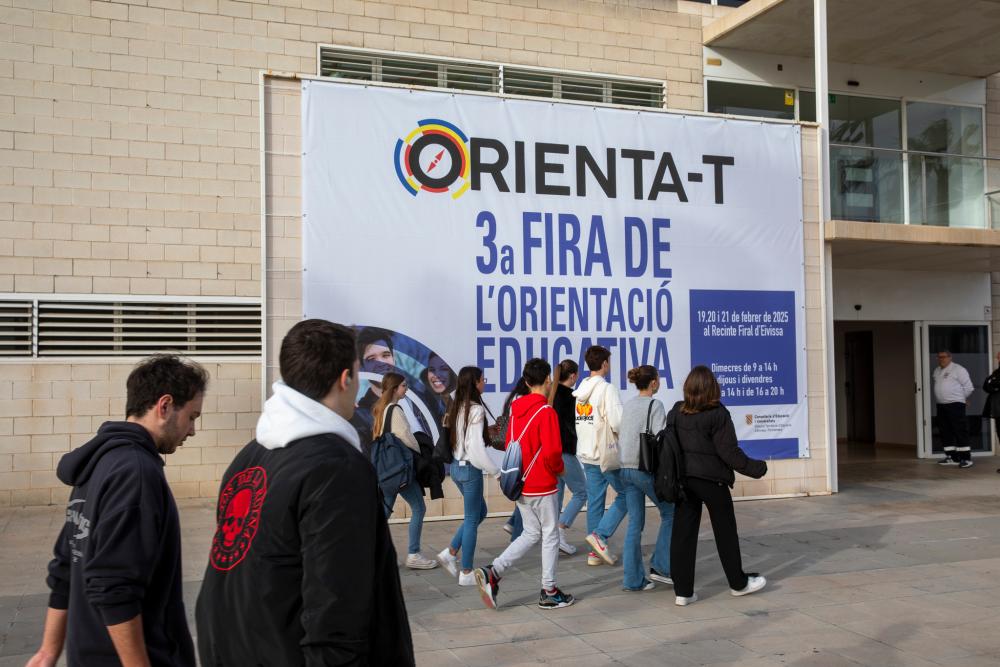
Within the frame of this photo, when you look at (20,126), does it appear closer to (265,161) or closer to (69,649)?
(265,161)

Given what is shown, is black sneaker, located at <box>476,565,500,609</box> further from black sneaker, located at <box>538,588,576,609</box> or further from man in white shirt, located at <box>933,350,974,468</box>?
man in white shirt, located at <box>933,350,974,468</box>

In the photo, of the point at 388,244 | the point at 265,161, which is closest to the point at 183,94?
the point at 265,161

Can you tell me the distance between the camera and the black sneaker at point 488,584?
661cm

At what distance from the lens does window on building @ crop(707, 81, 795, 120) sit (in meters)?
15.4

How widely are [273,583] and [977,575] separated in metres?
7.04

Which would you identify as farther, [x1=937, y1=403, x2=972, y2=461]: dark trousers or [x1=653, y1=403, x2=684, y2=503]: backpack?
[x1=937, y1=403, x2=972, y2=461]: dark trousers

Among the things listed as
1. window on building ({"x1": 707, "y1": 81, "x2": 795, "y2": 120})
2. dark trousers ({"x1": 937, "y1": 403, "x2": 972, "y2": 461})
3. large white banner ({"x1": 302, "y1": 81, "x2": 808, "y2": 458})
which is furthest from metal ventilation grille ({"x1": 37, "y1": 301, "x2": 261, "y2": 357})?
dark trousers ({"x1": 937, "y1": 403, "x2": 972, "y2": 461})

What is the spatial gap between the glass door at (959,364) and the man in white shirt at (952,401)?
0.41 m

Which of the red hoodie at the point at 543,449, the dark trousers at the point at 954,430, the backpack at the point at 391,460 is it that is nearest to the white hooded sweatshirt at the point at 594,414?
the red hoodie at the point at 543,449

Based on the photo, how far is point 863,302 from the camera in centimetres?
1630

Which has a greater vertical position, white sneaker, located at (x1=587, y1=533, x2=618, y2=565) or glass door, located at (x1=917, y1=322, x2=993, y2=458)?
glass door, located at (x1=917, y1=322, x2=993, y2=458)

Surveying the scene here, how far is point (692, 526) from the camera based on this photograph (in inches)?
271

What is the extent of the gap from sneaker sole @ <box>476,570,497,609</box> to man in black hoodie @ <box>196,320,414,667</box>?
4.15 m

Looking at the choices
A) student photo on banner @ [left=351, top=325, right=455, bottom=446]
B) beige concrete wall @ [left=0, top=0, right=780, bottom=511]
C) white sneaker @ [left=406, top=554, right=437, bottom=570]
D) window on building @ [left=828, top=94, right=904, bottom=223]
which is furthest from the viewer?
window on building @ [left=828, top=94, right=904, bottom=223]
